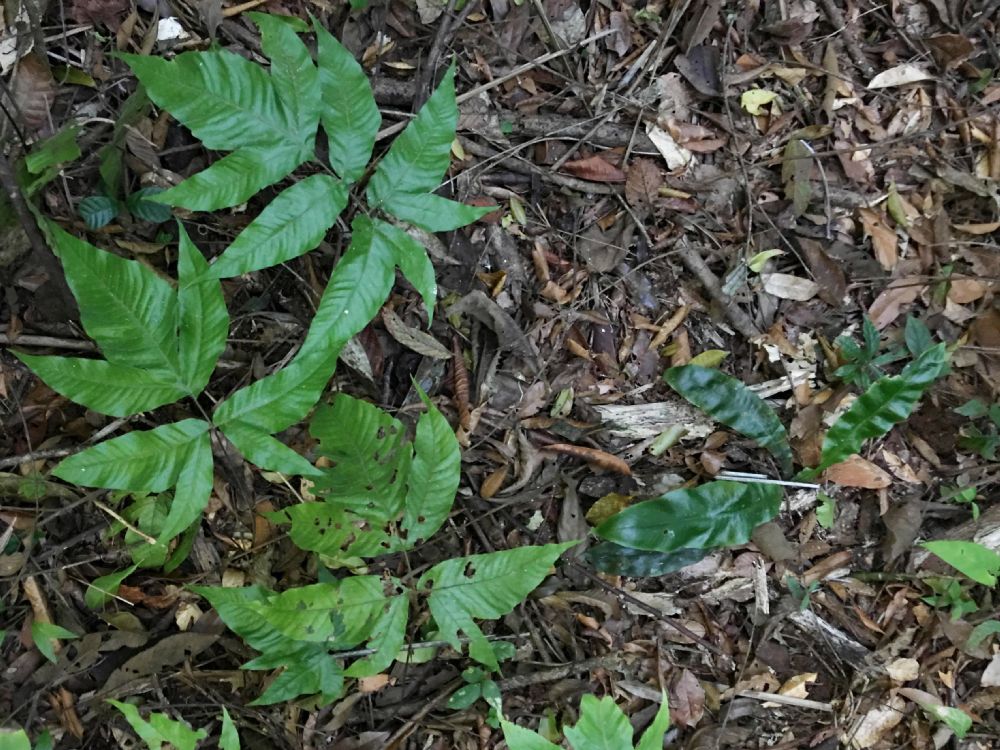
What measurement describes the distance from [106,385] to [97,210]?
534mm

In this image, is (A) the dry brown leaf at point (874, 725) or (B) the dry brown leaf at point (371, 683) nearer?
(B) the dry brown leaf at point (371, 683)

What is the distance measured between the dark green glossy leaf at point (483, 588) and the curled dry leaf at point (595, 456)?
0.39 metres

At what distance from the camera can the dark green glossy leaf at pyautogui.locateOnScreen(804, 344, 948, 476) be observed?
2238 millimetres

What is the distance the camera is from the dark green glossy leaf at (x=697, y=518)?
2.13 m

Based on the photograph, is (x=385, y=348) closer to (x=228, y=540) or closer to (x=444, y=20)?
(x=228, y=540)

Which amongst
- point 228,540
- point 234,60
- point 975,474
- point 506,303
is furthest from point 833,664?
point 234,60

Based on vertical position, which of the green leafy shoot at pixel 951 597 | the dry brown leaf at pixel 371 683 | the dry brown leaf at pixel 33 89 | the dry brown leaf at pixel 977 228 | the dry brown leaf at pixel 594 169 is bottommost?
the green leafy shoot at pixel 951 597

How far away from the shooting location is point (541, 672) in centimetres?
216

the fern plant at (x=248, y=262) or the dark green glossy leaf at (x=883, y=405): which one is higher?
the fern plant at (x=248, y=262)

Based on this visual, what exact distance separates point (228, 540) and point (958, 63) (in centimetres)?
300

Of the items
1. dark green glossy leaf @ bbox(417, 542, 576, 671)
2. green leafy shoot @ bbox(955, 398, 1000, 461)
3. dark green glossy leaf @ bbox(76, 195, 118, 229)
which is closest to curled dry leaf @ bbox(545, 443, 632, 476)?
dark green glossy leaf @ bbox(417, 542, 576, 671)

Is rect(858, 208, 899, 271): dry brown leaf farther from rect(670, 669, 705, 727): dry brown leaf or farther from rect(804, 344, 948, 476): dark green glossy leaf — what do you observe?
rect(670, 669, 705, 727): dry brown leaf

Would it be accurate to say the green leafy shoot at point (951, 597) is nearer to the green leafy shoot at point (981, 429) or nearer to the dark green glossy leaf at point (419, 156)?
the green leafy shoot at point (981, 429)

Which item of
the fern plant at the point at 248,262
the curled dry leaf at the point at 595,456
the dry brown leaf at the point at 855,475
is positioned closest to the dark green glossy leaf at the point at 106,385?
the fern plant at the point at 248,262
